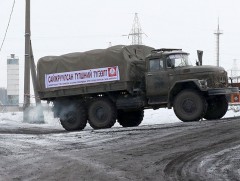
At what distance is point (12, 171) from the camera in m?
9.49

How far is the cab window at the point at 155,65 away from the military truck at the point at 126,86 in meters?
0.04

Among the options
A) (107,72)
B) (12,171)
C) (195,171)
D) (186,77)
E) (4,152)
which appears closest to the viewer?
(195,171)

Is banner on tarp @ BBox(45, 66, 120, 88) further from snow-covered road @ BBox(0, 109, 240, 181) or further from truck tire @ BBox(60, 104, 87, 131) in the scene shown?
snow-covered road @ BBox(0, 109, 240, 181)

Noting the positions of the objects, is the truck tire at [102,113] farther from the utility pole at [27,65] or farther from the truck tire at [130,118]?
the utility pole at [27,65]

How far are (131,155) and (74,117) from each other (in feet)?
32.6

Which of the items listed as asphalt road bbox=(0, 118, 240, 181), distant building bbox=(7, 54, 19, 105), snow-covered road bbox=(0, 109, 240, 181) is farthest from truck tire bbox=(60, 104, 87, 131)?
distant building bbox=(7, 54, 19, 105)

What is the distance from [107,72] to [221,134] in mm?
7669

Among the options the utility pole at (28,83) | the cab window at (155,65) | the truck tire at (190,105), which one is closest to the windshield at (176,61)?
the cab window at (155,65)

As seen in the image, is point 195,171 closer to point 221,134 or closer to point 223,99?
point 221,134

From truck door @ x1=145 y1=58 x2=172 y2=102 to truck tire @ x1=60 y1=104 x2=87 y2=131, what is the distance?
301 centimetres

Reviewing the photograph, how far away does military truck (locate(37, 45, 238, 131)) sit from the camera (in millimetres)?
17906

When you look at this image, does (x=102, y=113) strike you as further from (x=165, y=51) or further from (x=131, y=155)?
(x=131, y=155)

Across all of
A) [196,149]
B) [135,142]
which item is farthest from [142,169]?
[135,142]

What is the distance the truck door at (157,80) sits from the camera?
1858 cm
